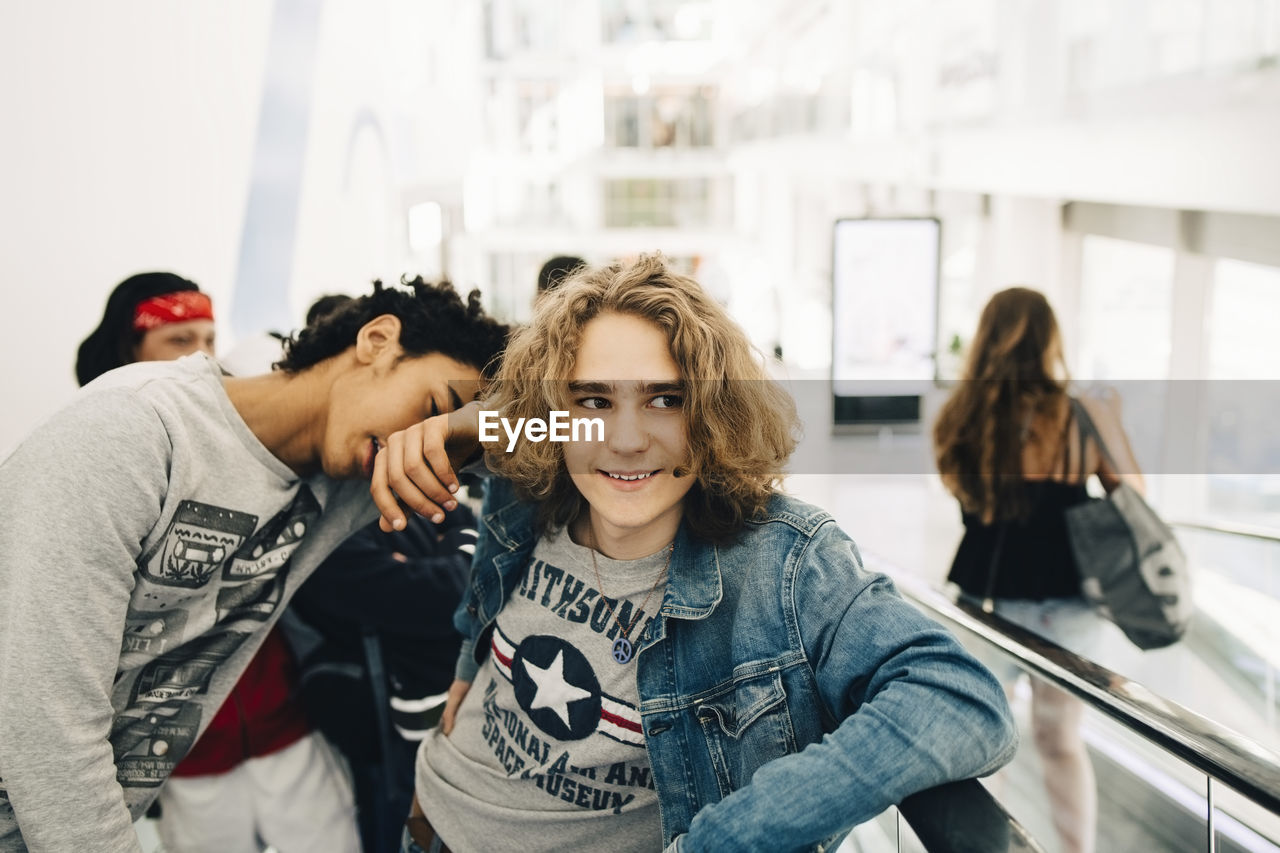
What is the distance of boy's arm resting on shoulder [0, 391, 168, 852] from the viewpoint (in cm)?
138

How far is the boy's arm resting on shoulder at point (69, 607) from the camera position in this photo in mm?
1381

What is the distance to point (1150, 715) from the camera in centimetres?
157

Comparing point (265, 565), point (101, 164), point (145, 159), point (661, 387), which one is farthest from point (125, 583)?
point (145, 159)

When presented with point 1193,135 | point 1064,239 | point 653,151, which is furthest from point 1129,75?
point 653,151

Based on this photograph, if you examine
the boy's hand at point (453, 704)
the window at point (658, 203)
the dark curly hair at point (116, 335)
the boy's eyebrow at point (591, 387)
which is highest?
the window at point (658, 203)

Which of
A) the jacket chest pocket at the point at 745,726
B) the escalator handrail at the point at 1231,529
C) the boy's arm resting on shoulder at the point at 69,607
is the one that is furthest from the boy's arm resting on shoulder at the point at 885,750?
the escalator handrail at the point at 1231,529

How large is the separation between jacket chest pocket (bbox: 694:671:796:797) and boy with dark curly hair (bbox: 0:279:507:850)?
2.53 ft

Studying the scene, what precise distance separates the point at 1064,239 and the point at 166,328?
908 cm

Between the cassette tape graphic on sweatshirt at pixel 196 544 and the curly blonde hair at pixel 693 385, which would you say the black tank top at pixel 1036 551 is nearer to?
the curly blonde hair at pixel 693 385

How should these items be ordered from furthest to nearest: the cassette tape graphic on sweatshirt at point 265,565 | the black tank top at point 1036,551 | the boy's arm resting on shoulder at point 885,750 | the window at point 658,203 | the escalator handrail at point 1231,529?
the window at point 658,203 < the escalator handrail at point 1231,529 < the black tank top at point 1036,551 < the cassette tape graphic on sweatshirt at point 265,565 < the boy's arm resting on shoulder at point 885,750

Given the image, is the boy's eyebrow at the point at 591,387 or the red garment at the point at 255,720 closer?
the boy's eyebrow at the point at 591,387

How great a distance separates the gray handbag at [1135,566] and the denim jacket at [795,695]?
1.93 metres

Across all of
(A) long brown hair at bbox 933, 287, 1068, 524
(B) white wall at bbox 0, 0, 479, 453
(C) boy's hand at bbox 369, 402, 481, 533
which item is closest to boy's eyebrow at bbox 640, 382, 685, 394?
(C) boy's hand at bbox 369, 402, 481, 533

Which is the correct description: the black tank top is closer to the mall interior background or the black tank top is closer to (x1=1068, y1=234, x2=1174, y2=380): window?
the mall interior background
